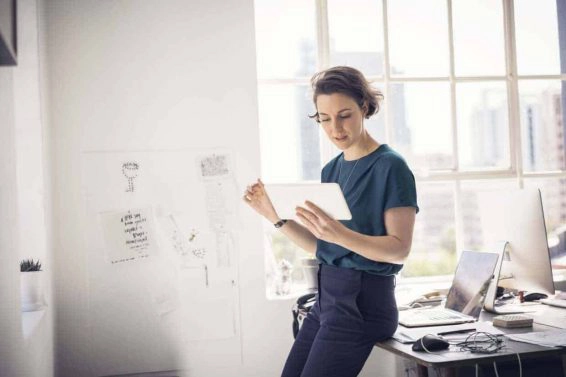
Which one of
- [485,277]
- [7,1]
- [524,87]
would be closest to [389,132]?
[524,87]

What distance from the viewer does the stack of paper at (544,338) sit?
1.99m

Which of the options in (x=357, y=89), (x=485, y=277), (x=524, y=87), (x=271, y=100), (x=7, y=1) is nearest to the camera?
(x=7, y=1)

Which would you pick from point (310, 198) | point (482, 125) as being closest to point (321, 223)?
point (310, 198)

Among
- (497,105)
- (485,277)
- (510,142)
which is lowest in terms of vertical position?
(485,277)

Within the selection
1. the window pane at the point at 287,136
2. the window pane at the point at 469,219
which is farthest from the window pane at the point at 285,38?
the window pane at the point at 469,219

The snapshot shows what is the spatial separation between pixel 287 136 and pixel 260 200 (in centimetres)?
142

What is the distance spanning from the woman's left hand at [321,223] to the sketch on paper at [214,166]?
130 cm

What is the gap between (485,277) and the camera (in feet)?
8.45

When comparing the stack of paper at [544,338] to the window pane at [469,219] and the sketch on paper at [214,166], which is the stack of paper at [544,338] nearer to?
the window pane at [469,219]

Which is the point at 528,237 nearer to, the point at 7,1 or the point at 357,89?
the point at 357,89

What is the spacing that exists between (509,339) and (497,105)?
205 cm

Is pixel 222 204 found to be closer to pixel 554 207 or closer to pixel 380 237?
pixel 380 237

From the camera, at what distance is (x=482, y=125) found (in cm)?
377

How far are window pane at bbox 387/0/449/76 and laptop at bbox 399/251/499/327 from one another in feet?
→ 4.53
